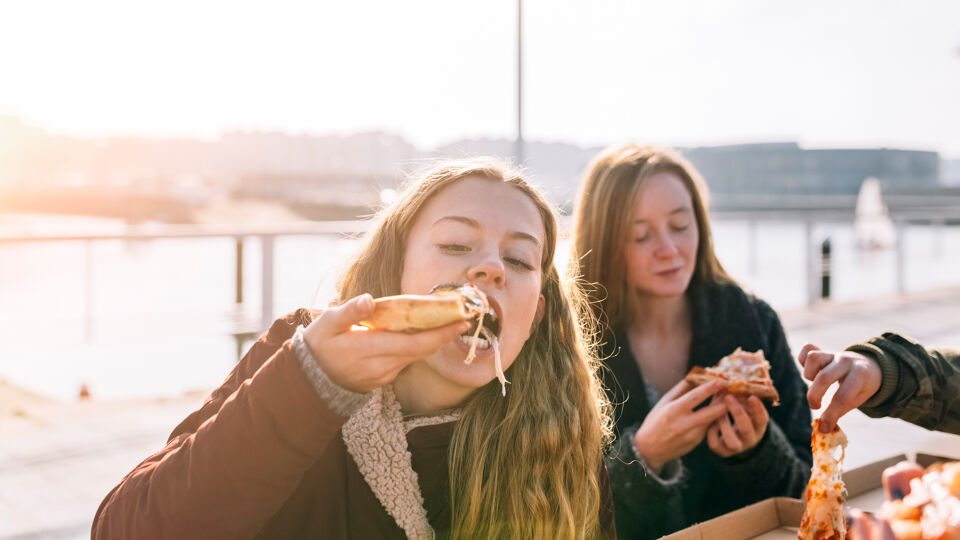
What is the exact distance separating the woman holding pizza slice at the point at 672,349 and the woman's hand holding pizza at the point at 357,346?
1.39 metres

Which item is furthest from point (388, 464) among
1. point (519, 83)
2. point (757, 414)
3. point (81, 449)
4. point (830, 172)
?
point (830, 172)

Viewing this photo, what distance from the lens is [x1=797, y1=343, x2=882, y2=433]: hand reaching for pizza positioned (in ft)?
6.40

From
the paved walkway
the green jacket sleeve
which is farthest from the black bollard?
the green jacket sleeve

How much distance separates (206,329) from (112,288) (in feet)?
6.54

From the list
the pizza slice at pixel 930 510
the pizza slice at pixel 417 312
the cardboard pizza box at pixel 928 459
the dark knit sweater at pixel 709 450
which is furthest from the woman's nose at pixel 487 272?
the cardboard pizza box at pixel 928 459

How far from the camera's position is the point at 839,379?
78.2 inches

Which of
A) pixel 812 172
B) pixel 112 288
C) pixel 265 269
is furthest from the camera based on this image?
pixel 812 172

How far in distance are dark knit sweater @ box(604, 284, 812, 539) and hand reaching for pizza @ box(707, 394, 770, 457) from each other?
60 millimetres

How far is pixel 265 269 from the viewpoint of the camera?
798cm

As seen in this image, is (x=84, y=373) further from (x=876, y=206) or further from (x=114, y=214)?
(x=114, y=214)

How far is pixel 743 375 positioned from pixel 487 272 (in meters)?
1.38

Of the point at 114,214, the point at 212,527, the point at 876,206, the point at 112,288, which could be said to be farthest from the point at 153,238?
the point at 114,214

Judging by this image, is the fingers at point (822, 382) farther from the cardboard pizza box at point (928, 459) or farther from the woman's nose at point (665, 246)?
the woman's nose at point (665, 246)

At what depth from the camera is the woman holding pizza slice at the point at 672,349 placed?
2.73 metres
